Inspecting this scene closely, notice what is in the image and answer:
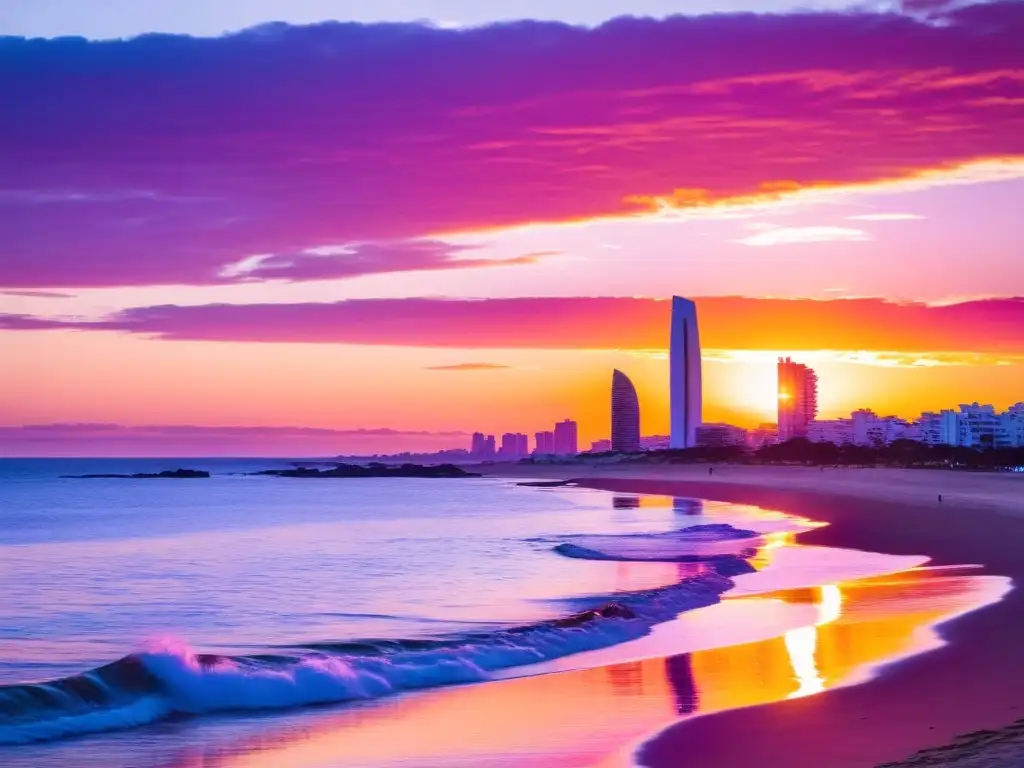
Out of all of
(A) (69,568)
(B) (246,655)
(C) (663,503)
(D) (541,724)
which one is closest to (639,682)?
(D) (541,724)

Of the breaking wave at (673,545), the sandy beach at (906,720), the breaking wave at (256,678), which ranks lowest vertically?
the breaking wave at (673,545)

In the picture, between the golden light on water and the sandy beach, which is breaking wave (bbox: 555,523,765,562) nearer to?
the golden light on water

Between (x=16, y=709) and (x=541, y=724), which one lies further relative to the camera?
(x=16, y=709)

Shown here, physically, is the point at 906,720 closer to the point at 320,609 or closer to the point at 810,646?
the point at 810,646

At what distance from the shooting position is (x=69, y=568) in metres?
31.3

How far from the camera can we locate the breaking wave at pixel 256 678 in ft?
40.7

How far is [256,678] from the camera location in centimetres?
1367

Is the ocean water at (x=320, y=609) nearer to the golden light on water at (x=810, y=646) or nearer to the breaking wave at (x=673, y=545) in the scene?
the breaking wave at (x=673, y=545)

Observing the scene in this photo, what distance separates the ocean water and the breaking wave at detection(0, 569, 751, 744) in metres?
0.03

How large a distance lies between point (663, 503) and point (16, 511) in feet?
130

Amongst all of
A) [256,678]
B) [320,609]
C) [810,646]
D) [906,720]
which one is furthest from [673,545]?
[906,720]

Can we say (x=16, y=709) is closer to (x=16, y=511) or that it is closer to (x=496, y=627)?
(x=496, y=627)

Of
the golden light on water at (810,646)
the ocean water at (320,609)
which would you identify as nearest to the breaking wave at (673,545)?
the ocean water at (320,609)

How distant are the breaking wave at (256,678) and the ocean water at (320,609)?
0.03m
